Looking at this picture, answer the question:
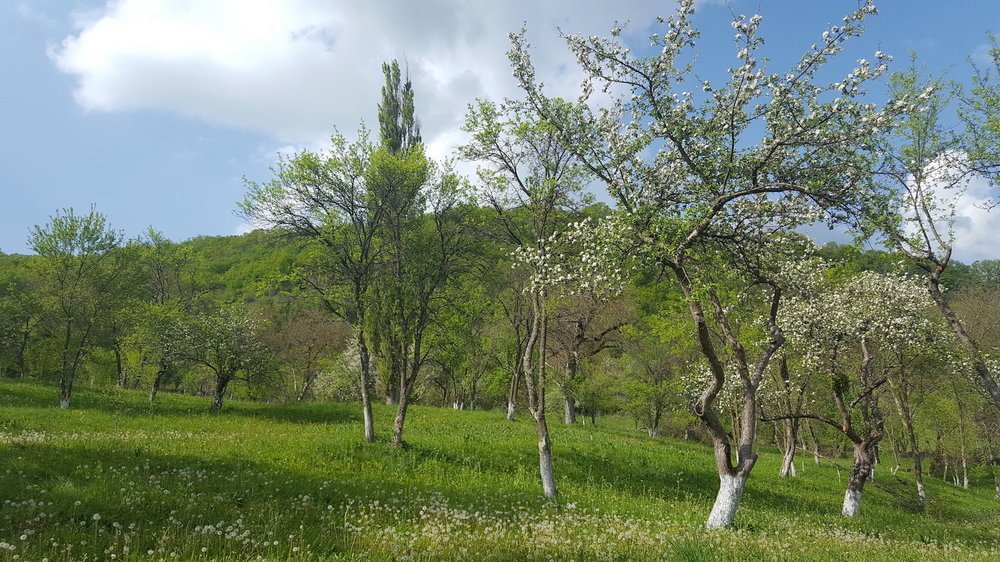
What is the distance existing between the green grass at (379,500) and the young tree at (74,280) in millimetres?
4271

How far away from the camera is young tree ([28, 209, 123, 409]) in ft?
97.5

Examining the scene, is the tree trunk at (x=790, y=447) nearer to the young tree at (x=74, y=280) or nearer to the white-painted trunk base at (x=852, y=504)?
the white-painted trunk base at (x=852, y=504)

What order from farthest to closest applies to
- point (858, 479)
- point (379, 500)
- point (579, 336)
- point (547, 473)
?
1. point (579, 336)
2. point (858, 479)
3. point (547, 473)
4. point (379, 500)

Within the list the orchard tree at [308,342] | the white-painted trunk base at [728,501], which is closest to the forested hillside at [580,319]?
the white-painted trunk base at [728,501]

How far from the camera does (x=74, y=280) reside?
31.4 m

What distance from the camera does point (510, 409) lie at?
111 ft

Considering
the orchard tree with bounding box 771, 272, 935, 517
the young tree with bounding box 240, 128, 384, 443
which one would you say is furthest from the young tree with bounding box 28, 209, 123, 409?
the orchard tree with bounding box 771, 272, 935, 517

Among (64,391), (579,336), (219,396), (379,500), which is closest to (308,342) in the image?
(219,396)

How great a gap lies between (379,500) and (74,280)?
31.5 metres

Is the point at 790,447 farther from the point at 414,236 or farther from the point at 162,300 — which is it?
the point at 162,300

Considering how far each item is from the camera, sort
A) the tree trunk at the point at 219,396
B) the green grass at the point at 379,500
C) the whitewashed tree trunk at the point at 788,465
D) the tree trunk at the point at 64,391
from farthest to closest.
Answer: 1. the tree trunk at the point at 219,396
2. the whitewashed tree trunk at the point at 788,465
3. the tree trunk at the point at 64,391
4. the green grass at the point at 379,500

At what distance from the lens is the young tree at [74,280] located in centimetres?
2972

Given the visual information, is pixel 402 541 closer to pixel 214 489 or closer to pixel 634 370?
pixel 214 489

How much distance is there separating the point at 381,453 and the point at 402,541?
11.2 m
